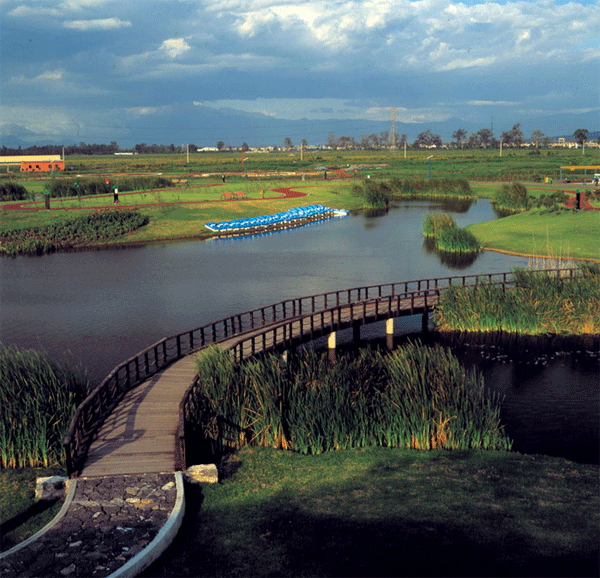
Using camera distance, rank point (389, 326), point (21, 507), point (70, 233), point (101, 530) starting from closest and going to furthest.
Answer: point (101, 530)
point (21, 507)
point (389, 326)
point (70, 233)

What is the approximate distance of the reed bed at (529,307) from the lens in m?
35.0

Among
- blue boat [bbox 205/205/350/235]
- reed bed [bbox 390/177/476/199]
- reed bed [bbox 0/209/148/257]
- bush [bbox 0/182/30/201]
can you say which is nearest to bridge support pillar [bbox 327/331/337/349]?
reed bed [bbox 0/209/148/257]

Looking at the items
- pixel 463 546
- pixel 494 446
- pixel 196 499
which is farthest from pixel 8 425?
pixel 494 446

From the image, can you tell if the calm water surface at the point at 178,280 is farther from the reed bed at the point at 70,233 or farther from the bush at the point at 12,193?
the bush at the point at 12,193

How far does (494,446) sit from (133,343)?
62.1ft

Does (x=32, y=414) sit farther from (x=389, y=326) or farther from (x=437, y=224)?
(x=437, y=224)

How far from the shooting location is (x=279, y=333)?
3172 centimetres

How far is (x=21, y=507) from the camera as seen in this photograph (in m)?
17.7

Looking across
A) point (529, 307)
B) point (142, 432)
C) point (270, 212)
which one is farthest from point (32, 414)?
point (270, 212)

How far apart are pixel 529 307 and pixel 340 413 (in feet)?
55.9

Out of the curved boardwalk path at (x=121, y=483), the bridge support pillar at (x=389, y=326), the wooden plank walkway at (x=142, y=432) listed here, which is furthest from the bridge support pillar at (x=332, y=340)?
the wooden plank walkway at (x=142, y=432)

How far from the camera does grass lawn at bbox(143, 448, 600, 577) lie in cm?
1507

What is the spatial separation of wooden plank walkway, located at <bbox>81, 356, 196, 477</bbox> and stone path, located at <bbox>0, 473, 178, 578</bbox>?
751 millimetres

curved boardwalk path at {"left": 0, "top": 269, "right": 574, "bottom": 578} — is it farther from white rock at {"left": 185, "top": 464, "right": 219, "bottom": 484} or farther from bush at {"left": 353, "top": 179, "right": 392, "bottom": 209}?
bush at {"left": 353, "top": 179, "right": 392, "bottom": 209}
